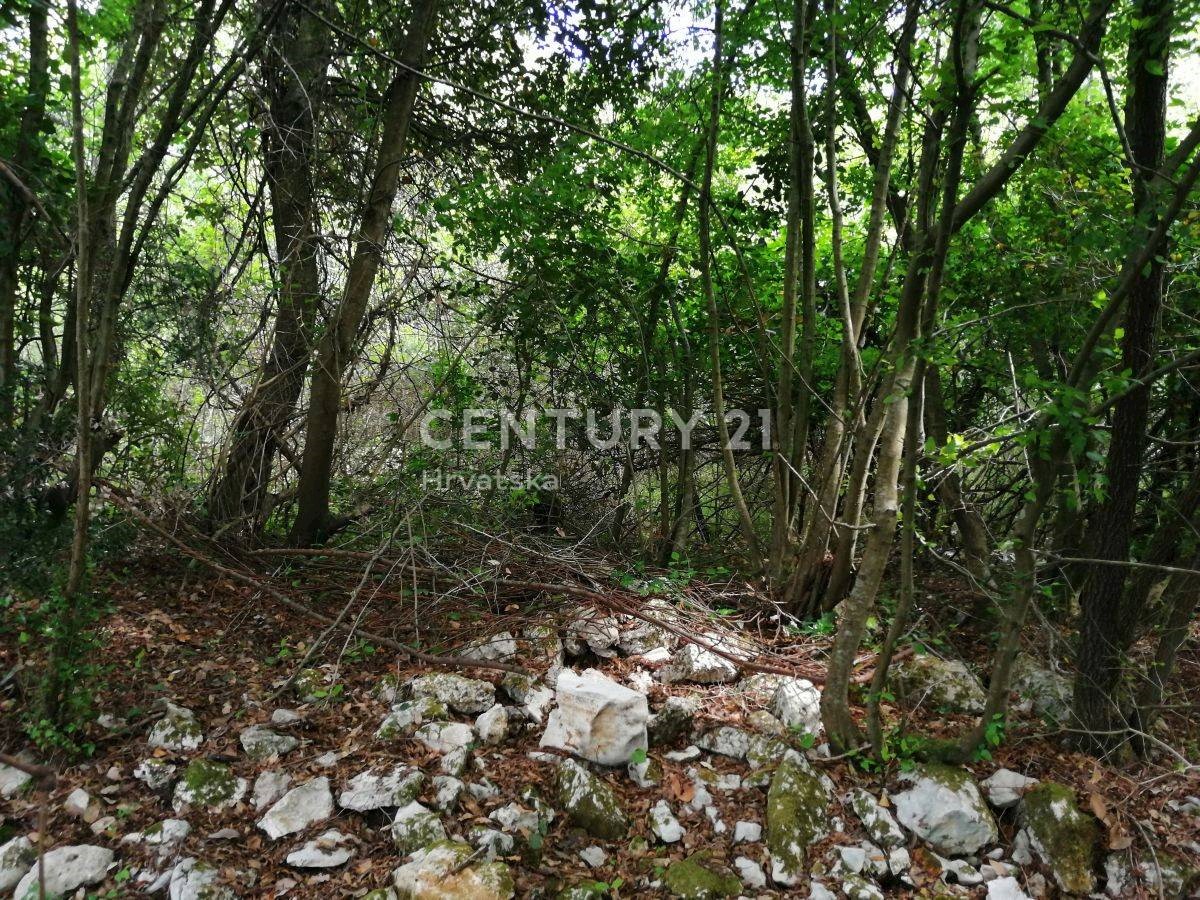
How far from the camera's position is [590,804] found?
2701mm

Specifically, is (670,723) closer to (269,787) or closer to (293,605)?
(269,787)

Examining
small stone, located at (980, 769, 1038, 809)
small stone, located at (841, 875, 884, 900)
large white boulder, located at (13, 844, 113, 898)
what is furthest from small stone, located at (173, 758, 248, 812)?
small stone, located at (980, 769, 1038, 809)

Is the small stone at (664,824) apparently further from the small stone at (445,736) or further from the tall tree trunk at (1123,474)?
the tall tree trunk at (1123,474)

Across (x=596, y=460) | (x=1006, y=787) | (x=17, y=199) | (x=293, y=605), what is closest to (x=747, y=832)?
(x=1006, y=787)

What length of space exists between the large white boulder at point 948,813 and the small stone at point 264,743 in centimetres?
247

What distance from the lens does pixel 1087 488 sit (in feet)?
10.2

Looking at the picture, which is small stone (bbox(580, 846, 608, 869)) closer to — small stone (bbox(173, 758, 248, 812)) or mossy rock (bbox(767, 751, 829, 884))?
mossy rock (bbox(767, 751, 829, 884))

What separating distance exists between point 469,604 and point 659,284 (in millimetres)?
2588

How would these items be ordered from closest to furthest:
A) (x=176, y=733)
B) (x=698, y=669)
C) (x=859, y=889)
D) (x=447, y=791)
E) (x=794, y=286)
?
1. (x=859, y=889)
2. (x=447, y=791)
3. (x=176, y=733)
4. (x=698, y=669)
5. (x=794, y=286)

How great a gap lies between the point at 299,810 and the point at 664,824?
1.36 m

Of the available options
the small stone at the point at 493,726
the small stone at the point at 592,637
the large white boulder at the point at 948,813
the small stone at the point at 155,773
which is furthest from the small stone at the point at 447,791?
the large white boulder at the point at 948,813

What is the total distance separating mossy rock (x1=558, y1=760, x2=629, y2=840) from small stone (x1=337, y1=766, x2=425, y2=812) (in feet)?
1.81

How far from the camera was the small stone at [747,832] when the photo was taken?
2.68 meters

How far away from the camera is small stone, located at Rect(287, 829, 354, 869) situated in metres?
2.43
